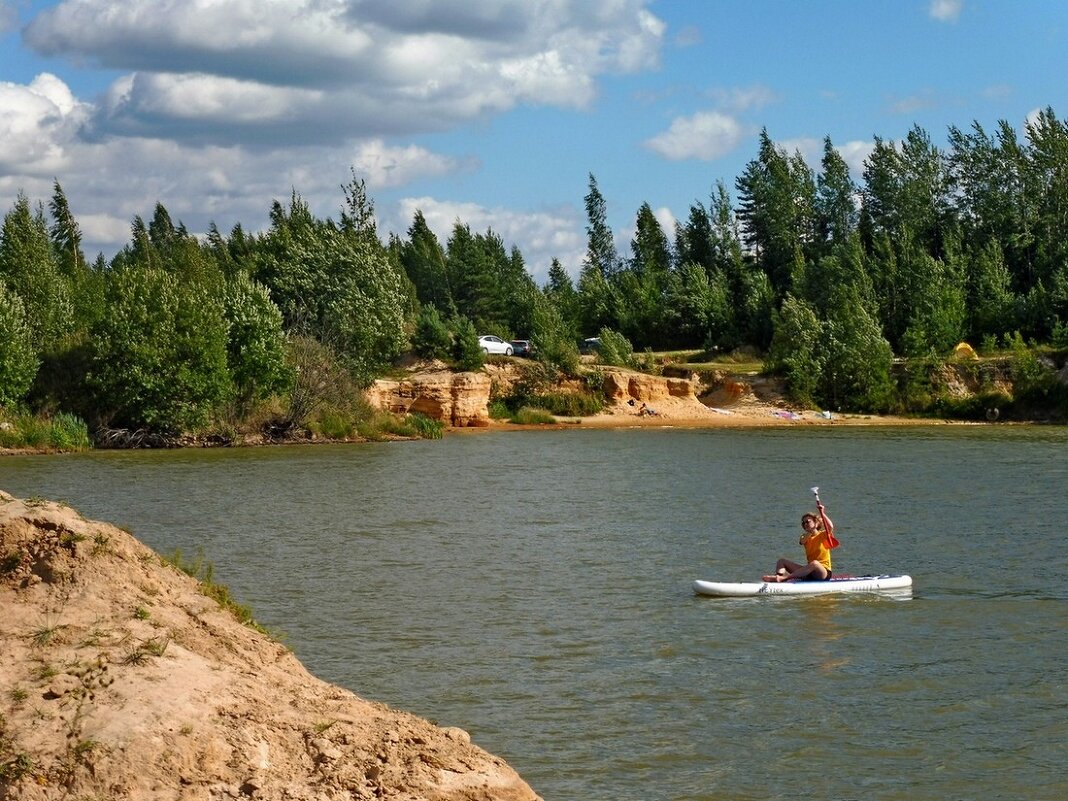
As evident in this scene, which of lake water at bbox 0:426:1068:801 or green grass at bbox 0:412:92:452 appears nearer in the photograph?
lake water at bbox 0:426:1068:801

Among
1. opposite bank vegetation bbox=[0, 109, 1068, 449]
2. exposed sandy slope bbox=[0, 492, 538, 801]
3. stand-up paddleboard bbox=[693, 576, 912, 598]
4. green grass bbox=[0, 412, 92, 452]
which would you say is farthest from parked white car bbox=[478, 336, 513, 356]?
exposed sandy slope bbox=[0, 492, 538, 801]

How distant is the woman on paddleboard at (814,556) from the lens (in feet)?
71.6

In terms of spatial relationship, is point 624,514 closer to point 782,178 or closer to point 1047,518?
point 1047,518

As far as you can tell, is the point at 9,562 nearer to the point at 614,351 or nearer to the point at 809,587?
the point at 809,587

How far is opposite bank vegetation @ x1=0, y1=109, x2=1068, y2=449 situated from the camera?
52.9m

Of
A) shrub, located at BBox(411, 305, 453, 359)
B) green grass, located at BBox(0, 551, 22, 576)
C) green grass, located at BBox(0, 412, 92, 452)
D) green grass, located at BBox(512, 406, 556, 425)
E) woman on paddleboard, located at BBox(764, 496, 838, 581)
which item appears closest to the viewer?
green grass, located at BBox(0, 551, 22, 576)

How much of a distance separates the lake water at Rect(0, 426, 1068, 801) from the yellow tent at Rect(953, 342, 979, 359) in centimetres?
2944

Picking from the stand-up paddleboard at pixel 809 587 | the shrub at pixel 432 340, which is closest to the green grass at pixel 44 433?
the shrub at pixel 432 340

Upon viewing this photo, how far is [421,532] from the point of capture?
2953cm

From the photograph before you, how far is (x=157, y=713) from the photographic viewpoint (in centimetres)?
862

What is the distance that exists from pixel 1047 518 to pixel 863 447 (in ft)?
71.3

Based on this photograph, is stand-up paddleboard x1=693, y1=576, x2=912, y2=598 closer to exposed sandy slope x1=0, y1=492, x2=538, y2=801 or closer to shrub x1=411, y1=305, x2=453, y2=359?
exposed sandy slope x1=0, y1=492, x2=538, y2=801

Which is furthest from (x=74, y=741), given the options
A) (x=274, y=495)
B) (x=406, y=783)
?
(x=274, y=495)

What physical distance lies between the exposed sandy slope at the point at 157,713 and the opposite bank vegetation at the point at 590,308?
4255 cm
